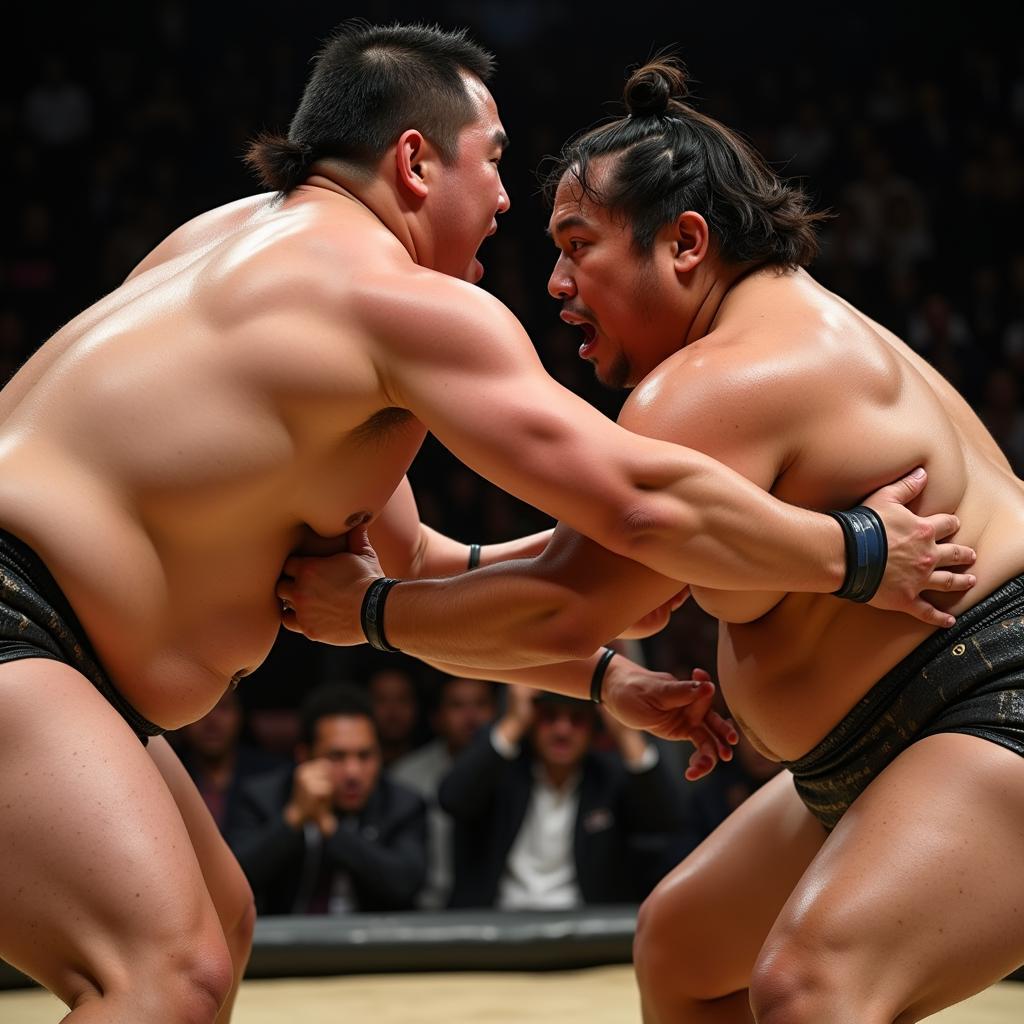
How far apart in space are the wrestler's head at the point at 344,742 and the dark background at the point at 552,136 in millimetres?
1352

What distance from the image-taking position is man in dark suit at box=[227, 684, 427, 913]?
147 inches

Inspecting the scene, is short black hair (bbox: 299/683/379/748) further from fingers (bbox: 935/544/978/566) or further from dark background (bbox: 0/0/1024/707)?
fingers (bbox: 935/544/978/566)

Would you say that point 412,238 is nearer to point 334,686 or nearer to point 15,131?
point 334,686

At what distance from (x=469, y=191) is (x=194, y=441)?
61 centimetres

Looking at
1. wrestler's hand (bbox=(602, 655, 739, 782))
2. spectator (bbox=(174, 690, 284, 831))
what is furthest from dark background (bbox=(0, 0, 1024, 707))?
wrestler's hand (bbox=(602, 655, 739, 782))

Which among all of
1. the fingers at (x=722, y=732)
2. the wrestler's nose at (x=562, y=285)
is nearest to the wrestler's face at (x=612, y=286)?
the wrestler's nose at (x=562, y=285)

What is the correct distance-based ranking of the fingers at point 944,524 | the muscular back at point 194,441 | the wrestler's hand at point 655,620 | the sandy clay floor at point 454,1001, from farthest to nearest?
the sandy clay floor at point 454,1001, the wrestler's hand at point 655,620, the fingers at point 944,524, the muscular back at point 194,441

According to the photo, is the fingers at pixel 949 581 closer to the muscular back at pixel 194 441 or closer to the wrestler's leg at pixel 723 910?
the wrestler's leg at pixel 723 910

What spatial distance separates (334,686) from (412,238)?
224cm

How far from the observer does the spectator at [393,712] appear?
480 cm

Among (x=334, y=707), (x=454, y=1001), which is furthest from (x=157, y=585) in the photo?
(x=334, y=707)

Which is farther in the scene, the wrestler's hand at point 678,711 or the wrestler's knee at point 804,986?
the wrestler's hand at point 678,711

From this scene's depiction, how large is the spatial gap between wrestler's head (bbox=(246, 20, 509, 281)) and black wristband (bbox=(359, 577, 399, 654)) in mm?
484

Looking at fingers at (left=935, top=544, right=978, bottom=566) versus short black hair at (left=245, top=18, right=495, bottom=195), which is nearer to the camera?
fingers at (left=935, top=544, right=978, bottom=566)
